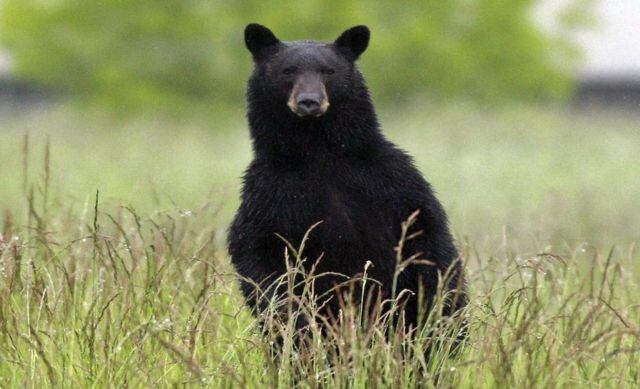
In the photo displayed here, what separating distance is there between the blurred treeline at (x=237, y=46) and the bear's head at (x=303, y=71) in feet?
56.0

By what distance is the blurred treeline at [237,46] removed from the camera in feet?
76.8

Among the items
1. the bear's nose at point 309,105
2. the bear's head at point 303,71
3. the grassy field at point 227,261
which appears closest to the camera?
the grassy field at point 227,261

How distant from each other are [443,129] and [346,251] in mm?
14606

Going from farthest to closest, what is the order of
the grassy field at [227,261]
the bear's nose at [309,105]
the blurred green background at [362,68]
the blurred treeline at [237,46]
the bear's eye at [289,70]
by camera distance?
the blurred treeline at [237,46], the blurred green background at [362,68], the bear's eye at [289,70], the bear's nose at [309,105], the grassy field at [227,261]

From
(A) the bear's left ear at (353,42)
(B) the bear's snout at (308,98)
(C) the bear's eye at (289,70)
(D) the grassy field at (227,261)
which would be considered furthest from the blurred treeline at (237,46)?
(B) the bear's snout at (308,98)

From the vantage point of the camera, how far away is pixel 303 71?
520cm

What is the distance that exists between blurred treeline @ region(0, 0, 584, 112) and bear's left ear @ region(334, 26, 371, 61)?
1701 cm

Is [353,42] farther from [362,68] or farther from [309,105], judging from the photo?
[362,68]

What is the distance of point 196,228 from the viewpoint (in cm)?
692

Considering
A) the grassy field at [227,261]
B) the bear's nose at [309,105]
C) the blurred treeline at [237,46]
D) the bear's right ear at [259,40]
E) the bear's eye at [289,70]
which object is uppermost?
the blurred treeline at [237,46]

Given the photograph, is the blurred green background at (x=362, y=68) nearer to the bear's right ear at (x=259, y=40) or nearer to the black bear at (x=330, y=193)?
the bear's right ear at (x=259, y=40)

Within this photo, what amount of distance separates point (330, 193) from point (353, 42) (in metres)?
0.87

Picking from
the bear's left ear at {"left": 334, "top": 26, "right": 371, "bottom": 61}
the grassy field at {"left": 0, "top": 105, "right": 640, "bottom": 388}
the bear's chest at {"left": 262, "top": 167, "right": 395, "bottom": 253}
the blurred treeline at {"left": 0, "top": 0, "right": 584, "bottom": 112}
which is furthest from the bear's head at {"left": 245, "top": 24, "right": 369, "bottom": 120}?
the blurred treeline at {"left": 0, "top": 0, "right": 584, "bottom": 112}

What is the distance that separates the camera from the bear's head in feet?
16.6
